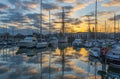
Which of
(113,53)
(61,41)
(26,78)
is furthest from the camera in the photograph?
(61,41)

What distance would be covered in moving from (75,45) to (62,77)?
5270cm

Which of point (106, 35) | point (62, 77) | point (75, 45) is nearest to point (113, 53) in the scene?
point (62, 77)

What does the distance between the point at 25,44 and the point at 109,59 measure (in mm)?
32272

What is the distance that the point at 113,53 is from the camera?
2630cm

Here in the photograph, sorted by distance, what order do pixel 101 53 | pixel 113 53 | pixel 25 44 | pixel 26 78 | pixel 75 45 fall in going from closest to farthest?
pixel 26 78 < pixel 113 53 < pixel 101 53 < pixel 25 44 < pixel 75 45

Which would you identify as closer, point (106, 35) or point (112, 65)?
point (112, 65)

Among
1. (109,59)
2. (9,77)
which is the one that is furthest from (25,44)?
(9,77)

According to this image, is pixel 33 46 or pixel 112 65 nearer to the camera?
pixel 112 65

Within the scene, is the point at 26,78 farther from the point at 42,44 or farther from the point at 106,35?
the point at 106,35

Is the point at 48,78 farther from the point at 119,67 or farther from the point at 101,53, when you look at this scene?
the point at 101,53

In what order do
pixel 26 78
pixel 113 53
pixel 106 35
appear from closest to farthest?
pixel 26 78, pixel 113 53, pixel 106 35

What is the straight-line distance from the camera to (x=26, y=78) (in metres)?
17.0

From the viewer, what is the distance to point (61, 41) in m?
76.8

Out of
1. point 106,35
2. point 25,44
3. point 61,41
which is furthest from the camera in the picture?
point 106,35
